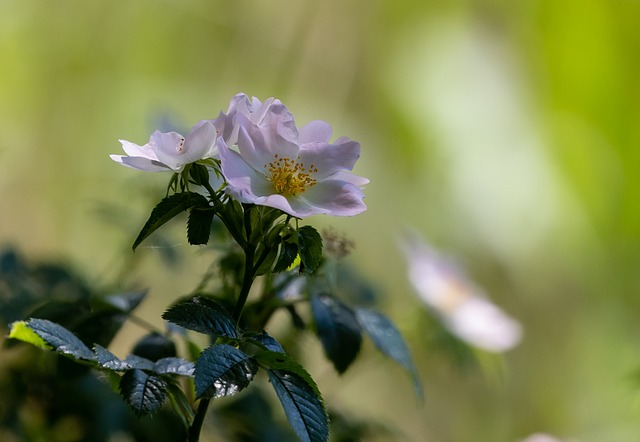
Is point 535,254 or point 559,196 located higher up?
point 559,196

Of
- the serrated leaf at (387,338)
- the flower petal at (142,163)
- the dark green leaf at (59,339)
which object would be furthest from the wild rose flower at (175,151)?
the serrated leaf at (387,338)

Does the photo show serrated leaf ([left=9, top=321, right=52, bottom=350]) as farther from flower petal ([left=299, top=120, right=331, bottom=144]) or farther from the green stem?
flower petal ([left=299, top=120, right=331, bottom=144])

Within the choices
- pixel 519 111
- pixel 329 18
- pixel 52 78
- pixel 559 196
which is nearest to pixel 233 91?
pixel 329 18

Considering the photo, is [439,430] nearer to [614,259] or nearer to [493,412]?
[493,412]

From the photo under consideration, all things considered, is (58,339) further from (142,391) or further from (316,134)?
(316,134)

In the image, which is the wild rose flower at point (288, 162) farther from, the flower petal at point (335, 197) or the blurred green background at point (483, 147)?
the blurred green background at point (483, 147)

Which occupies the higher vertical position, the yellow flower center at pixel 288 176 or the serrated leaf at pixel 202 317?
the yellow flower center at pixel 288 176

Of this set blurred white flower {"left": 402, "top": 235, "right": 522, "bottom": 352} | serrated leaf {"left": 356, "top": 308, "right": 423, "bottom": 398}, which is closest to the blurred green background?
blurred white flower {"left": 402, "top": 235, "right": 522, "bottom": 352}
